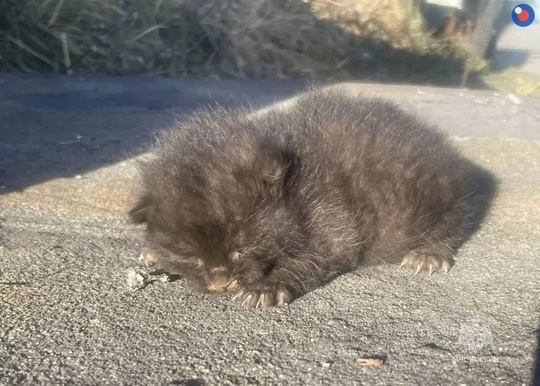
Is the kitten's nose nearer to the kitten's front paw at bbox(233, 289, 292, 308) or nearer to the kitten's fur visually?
the kitten's fur

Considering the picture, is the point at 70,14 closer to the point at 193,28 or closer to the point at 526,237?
the point at 193,28

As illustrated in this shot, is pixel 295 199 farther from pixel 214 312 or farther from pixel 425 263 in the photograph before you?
pixel 425 263

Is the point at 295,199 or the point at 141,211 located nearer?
the point at 295,199

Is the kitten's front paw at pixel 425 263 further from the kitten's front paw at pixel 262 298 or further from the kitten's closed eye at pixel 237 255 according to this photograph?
the kitten's closed eye at pixel 237 255

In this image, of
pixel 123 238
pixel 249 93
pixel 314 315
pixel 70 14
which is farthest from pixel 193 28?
pixel 314 315

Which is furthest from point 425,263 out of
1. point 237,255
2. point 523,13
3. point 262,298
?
point 523,13

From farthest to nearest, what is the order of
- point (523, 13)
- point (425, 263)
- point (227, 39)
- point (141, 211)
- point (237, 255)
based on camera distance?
point (523, 13)
point (227, 39)
point (425, 263)
point (141, 211)
point (237, 255)
